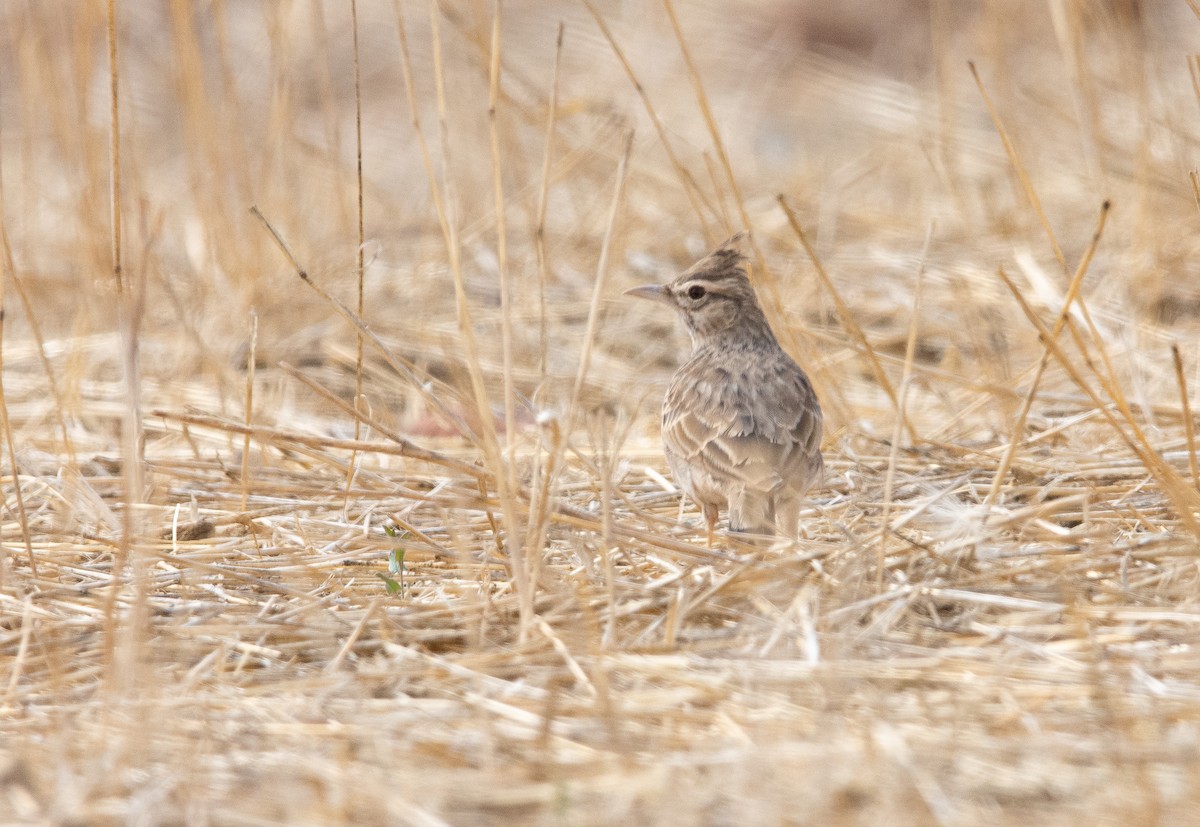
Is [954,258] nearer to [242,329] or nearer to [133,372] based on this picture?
[242,329]

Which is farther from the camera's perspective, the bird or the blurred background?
the blurred background

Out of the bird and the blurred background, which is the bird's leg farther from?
the blurred background

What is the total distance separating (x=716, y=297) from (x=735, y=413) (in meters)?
0.75

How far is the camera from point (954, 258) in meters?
7.65

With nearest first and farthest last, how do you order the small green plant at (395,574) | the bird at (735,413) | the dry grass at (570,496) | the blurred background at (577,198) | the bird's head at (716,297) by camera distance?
the dry grass at (570,496), the small green plant at (395,574), the bird at (735,413), the bird's head at (716,297), the blurred background at (577,198)

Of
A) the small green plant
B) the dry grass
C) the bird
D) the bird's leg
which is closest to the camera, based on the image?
the dry grass

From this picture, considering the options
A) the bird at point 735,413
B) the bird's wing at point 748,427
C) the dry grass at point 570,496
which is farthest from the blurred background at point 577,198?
the bird's wing at point 748,427

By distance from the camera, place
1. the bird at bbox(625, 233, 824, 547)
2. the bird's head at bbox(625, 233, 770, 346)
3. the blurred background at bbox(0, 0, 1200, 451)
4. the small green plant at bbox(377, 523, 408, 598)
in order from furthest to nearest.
A: 1. the blurred background at bbox(0, 0, 1200, 451)
2. the bird's head at bbox(625, 233, 770, 346)
3. the bird at bbox(625, 233, 824, 547)
4. the small green plant at bbox(377, 523, 408, 598)

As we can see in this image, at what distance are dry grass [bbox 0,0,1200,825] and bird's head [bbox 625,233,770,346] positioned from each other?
0.53ft

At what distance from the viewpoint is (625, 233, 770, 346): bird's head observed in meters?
4.96

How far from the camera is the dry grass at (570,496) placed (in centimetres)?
256

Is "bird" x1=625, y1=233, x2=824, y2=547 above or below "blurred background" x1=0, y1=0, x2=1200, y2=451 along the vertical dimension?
below

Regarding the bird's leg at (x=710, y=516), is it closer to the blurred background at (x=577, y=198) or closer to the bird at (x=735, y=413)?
the bird at (x=735, y=413)

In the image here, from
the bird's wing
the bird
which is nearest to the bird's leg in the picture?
the bird
